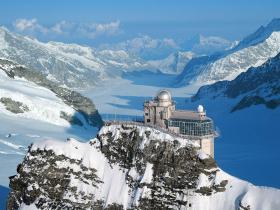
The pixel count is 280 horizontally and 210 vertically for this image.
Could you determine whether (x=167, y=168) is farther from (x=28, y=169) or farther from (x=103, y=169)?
(x=28, y=169)

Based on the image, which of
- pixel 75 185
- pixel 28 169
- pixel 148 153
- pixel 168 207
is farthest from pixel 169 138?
pixel 28 169

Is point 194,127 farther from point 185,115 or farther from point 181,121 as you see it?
point 185,115

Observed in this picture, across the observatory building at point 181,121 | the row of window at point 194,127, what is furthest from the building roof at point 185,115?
the row of window at point 194,127

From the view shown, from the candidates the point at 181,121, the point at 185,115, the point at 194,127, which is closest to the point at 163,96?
the point at 185,115

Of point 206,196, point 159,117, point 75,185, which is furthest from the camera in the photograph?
point 159,117

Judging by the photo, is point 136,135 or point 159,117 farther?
point 159,117

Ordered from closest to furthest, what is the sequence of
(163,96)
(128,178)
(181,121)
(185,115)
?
(128,178) < (181,121) < (185,115) < (163,96)

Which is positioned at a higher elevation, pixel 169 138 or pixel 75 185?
pixel 169 138

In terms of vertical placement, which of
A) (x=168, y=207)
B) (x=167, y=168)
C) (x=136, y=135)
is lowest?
(x=168, y=207)
